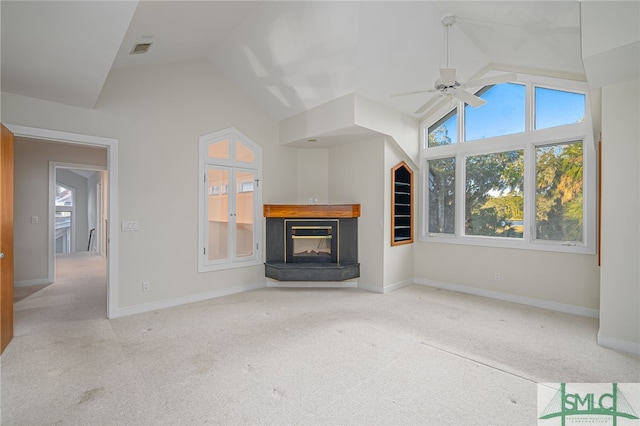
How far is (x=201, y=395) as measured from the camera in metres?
2.21

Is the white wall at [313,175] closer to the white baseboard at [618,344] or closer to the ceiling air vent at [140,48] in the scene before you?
the ceiling air vent at [140,48]

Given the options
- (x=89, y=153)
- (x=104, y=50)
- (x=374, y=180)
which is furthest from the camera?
(x=89, y=153)

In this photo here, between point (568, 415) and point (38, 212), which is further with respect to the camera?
point (38, 212)

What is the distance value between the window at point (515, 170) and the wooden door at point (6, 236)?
17.7ft

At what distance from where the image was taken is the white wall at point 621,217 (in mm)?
2834

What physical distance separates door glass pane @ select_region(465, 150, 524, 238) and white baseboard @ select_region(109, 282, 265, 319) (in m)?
3.66

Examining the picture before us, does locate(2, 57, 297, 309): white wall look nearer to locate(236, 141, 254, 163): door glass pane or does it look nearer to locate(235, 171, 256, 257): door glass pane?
locate(236, 141, 254, 163): door glass pane

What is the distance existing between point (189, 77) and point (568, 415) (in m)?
5.24

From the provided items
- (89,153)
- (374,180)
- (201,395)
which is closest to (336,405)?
(201,395)

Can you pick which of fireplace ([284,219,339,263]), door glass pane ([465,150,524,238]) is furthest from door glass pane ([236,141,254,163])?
door glass pane ([465,150,524,238])

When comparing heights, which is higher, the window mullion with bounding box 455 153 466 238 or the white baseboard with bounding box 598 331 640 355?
the window mullion with bounding box 455 153 466 238

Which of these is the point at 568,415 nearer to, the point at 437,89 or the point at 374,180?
the point at 437,89

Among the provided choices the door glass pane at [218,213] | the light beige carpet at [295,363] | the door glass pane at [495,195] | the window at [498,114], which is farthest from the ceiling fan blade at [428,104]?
the door glass pane at [218,213]

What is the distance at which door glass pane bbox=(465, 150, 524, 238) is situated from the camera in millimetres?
4652
